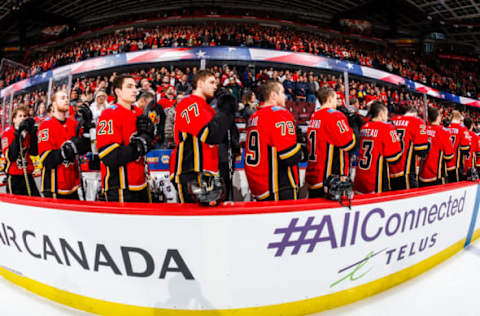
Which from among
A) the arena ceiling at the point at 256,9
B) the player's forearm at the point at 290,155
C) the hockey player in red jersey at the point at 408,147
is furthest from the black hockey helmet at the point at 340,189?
the arena ceiling at the point at 256,9

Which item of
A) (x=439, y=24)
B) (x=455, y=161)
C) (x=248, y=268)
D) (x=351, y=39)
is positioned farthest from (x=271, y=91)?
(x=439, y=24)

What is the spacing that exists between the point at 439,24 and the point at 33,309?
23881 millimetres

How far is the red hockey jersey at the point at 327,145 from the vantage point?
2.02 metres

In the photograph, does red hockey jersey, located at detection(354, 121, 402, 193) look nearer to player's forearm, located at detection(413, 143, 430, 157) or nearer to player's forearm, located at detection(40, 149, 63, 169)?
player's forearm, located at detection(413, 143, 430, 157)

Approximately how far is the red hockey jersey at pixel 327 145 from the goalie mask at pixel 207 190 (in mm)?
1049

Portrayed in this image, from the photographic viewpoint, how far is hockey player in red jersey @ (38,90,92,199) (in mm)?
2090

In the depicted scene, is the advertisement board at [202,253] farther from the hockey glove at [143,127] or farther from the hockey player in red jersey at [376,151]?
the hockey player in red jersey at [376,151]

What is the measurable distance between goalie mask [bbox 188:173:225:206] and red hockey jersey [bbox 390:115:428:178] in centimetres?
236

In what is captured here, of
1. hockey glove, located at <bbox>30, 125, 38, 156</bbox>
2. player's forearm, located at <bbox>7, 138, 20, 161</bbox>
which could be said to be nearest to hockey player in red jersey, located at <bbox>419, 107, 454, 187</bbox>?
hockey glove, located at <bbox>30, 125, 38, 156</bbox>

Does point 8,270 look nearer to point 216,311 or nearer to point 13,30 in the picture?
point 216,311

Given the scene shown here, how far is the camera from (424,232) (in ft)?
6.49

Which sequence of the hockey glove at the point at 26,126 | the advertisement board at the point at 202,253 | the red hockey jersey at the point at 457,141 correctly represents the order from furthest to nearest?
the red hockey jersey at the point at 457,141 < the hockey glove at the point at 26,126 < the advertisement board at the point at 202,253

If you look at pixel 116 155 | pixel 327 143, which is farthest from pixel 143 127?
pixel 327 143

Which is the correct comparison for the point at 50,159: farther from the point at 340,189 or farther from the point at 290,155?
the point at 340,189
